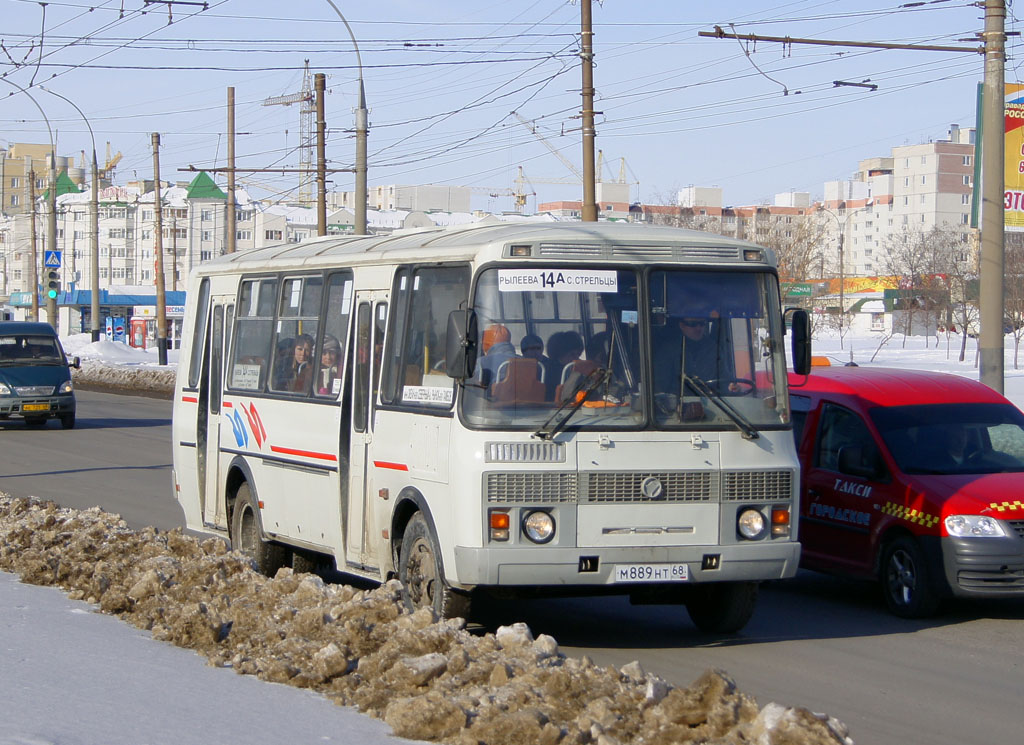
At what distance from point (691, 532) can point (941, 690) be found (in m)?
1.63

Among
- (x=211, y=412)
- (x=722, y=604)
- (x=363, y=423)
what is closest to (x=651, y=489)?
(x=722, y=604)

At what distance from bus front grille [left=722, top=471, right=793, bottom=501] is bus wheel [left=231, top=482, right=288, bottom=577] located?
4.22 meters

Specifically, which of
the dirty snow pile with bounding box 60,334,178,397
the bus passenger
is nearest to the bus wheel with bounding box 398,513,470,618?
the bus passenger

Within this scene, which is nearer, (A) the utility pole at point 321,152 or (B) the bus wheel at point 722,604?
(B) the bus wheel at point 722,604

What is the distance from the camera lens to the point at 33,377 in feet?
89.2

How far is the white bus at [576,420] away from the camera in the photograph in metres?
8.16

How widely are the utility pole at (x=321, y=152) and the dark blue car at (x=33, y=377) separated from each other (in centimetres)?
704

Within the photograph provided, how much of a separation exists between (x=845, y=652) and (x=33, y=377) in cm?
2164

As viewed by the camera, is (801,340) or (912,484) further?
(912,484)

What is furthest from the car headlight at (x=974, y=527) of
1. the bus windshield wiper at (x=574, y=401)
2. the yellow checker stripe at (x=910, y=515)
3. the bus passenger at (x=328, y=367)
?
the bus passenger at (x=328, y=367)

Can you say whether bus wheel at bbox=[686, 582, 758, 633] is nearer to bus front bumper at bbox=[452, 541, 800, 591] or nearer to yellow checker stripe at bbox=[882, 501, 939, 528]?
bus front bumper at bbox=[452, 541, 800, 591]

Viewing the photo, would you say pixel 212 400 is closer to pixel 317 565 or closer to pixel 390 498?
pixel 317 565

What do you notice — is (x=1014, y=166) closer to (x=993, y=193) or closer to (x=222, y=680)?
(x=993, y=193)

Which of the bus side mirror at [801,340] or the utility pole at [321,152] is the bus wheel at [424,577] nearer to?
the bus side mirror at [801,340]
